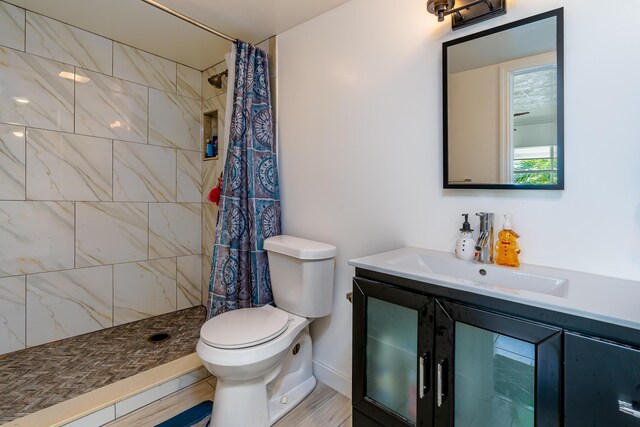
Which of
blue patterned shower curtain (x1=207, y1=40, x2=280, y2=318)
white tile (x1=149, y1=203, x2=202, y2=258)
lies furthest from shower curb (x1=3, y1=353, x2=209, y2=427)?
white tile (x1=149, y1=203, x2=202, y2=258)

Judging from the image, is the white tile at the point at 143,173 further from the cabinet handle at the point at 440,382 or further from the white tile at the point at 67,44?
the cabinet handle at the point at 440,382

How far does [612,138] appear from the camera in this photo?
961mm

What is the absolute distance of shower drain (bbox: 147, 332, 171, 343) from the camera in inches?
83.4

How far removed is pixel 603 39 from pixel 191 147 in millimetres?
2707

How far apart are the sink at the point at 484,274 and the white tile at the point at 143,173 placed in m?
2.11

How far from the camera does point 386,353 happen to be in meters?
1.14

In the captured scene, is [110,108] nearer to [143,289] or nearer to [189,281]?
[143,289]

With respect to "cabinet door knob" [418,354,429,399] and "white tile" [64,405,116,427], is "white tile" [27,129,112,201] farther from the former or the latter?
"cabinet door knob" [418,354,429,399]

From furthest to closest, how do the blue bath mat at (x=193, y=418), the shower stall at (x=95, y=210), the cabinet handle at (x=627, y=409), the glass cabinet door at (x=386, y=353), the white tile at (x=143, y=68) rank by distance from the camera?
the white tile at (x=143, y=68) → the shower stall at (x=95, y=210) → the blue bath mat at (x=193, y=418) → the glass cabinet door at (x=386, y=353) → the cabinet handle at (x=627, y=409)

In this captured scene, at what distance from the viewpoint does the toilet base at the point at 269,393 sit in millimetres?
1345

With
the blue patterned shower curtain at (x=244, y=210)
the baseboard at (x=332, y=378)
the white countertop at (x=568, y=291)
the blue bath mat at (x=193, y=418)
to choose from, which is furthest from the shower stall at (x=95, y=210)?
the white countertop at (x=568, y=291)

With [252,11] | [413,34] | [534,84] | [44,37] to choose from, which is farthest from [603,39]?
[44,37]

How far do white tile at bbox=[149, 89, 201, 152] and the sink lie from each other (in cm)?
222

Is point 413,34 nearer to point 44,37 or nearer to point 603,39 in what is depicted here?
point 603,39
